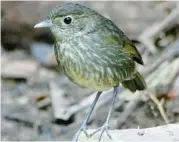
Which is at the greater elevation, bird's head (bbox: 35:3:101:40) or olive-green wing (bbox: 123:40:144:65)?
bird's head (bbox: 35:3:101:40)

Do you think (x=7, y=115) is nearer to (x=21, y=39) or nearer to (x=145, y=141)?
(x=21, y=39)

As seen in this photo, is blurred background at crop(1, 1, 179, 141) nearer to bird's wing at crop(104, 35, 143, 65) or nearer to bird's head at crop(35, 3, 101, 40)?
bird's wing at crop(104, 35, 143, 65)

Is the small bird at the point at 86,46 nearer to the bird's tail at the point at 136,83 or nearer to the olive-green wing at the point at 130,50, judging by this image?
the olive-green wing at the point at 130,50

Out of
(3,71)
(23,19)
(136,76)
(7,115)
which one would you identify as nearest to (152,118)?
(136,76)

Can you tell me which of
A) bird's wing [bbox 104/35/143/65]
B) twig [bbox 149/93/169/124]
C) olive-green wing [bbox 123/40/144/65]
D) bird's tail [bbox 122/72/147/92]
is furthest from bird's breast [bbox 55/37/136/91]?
twig [bbox 149/93/169/124]

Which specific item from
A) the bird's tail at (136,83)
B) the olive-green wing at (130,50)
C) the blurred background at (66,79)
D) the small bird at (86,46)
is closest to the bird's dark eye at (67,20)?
the small bird at (86,46)

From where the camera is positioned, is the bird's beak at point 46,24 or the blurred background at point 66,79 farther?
the blurred background at point 66,79

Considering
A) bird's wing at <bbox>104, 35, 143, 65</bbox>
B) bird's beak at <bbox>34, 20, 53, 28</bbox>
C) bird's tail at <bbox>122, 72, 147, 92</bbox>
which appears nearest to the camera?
bird's beak at <bbox>34, 20, 53, 28</bbox>
